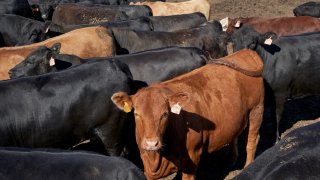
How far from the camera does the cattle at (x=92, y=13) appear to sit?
12047 mm

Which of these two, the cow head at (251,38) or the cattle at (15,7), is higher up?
the cow head at (251,38)

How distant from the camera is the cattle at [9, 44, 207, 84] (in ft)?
22.4

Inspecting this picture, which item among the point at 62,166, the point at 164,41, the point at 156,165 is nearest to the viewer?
the point at 62,166

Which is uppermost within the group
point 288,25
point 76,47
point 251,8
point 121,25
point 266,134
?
point 76,47

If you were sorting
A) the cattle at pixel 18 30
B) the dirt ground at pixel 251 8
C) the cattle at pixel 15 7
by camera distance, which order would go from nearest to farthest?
the cattle at pixel 18 30, the cattle at pixel 15 7, the dirt ground at pixel 251 8

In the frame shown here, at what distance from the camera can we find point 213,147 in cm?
556

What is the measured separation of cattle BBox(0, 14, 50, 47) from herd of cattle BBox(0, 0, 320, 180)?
86.8 inches

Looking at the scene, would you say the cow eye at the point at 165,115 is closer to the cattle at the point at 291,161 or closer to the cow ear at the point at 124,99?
the cow ear at the point at 124,99

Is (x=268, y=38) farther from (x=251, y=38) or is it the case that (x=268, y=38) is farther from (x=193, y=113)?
(x=193, y=113)

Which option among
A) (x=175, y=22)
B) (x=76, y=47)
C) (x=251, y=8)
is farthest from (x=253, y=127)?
(x=251, y=8)

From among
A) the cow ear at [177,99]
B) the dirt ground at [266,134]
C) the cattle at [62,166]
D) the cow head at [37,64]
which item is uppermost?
the cow ear at [177,99]

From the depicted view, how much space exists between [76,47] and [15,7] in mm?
6042

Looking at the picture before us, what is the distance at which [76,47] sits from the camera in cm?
809

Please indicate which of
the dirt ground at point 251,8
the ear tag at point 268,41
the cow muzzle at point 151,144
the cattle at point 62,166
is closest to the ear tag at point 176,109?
the cow muzzle at point 151,144
